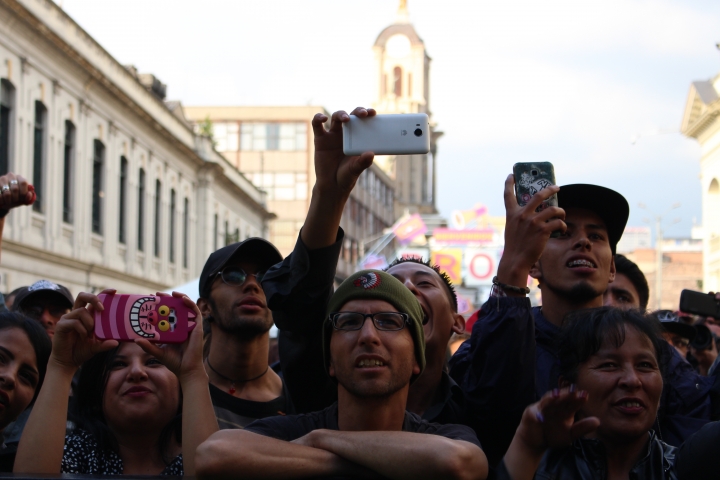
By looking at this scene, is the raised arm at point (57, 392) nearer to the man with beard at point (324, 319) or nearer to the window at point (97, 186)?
the man with beard at point (324, 319)

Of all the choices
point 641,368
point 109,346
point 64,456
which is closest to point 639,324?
point 641,368

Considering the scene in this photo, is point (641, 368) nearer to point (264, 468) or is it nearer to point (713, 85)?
point (264, 468)

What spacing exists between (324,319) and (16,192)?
5.33ft

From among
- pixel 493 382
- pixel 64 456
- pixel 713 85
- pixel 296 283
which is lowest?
pixel 64 456

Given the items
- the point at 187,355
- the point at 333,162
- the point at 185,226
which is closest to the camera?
the point at 187,355

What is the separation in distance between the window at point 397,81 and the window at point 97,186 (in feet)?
279

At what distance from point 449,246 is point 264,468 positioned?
1701 inches

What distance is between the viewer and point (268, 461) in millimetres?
3143

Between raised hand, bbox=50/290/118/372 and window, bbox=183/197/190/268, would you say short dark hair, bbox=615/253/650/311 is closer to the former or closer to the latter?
raised hand, bbox=50/290/118/372

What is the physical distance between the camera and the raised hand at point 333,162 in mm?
3742

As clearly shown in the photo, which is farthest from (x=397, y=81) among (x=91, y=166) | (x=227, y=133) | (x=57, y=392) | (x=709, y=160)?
(x=57, y=392)

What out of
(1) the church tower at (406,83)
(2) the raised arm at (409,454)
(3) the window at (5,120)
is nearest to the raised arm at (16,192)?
(2) the raised arm at (409,454)

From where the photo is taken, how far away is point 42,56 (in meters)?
26.4

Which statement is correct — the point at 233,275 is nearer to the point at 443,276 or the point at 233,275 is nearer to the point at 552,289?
the point at 443,276
